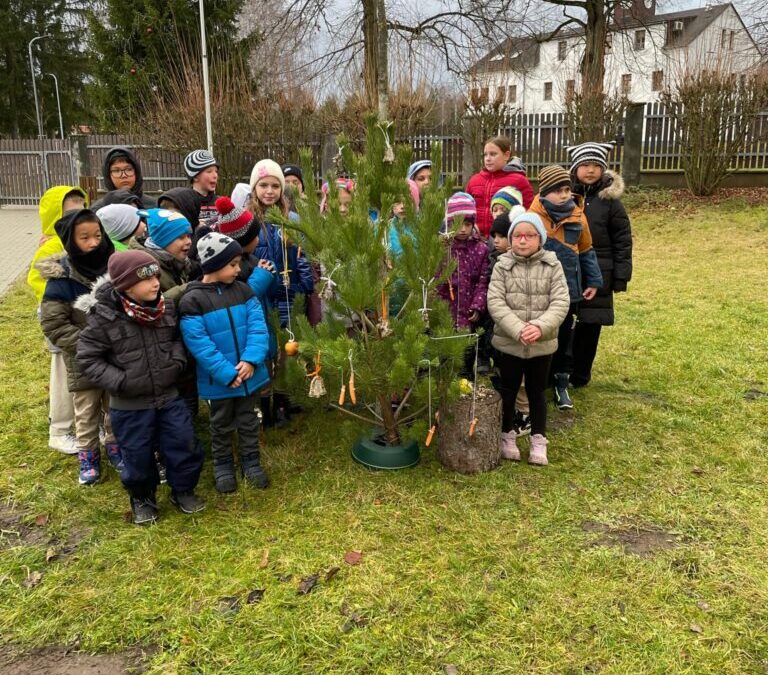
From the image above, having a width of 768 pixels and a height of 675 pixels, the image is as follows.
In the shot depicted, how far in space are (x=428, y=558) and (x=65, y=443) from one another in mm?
2552

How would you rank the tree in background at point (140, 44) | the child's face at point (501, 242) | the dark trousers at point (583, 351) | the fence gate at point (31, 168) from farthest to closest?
the fence gate at point (31, 168) < the tree in background at point (140, 44) < the dark trousers at point (583, 351) < the child's face at point (501, 242)

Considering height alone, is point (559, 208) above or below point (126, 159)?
below

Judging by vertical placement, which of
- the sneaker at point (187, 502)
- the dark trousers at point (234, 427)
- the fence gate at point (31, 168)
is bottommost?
the sneaker at point (187, 502)

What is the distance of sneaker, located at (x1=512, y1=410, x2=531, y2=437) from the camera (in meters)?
4.14

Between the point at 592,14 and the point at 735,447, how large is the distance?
15975mm

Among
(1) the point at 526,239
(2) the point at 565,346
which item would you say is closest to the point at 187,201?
(1) the point at 526,239

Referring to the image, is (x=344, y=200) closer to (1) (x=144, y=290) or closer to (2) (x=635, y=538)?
(1) (x=144, y=290)

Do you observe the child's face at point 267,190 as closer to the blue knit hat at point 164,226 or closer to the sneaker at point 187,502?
the blue knit hat at point 164,226

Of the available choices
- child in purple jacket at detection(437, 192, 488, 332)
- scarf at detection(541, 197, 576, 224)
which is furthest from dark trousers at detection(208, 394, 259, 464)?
scarf at detection(541, 197, 576, 224)

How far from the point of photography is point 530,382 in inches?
149

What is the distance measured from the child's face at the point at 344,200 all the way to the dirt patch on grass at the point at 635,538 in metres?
2.05

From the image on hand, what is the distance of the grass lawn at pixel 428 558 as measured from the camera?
2365 mm

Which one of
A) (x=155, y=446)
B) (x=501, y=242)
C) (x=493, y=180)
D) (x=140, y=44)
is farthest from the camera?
(x=140, y=44)

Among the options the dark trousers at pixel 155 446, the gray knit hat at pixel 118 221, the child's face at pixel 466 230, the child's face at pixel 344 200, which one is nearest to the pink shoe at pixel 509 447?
the child's face at pixel 466 230
